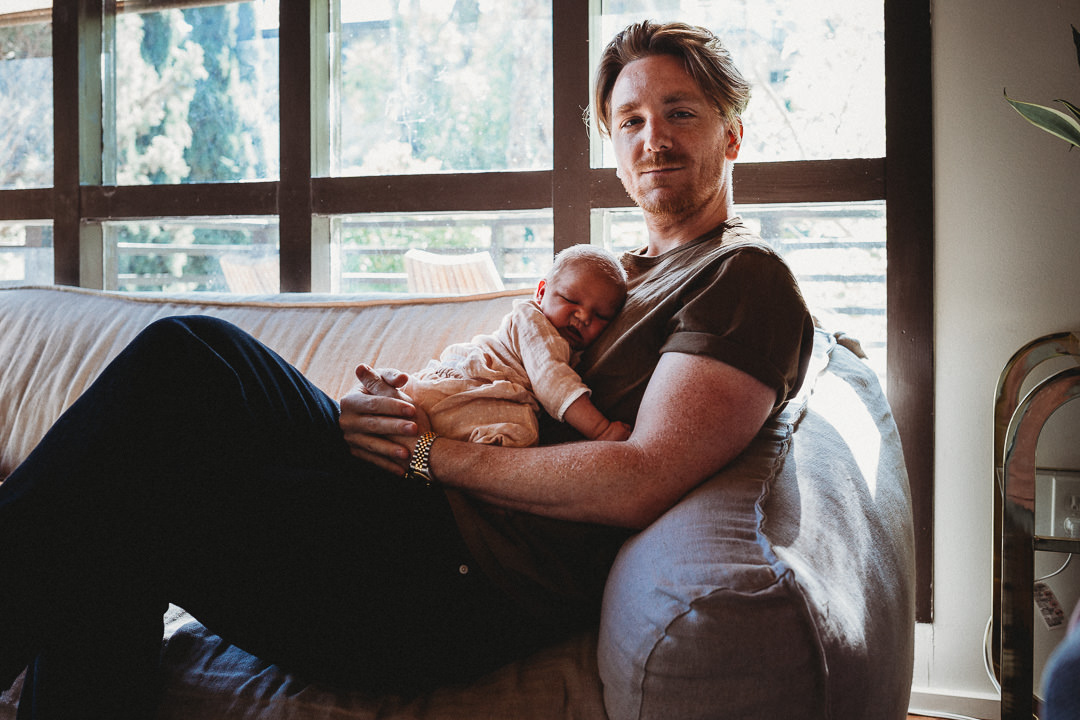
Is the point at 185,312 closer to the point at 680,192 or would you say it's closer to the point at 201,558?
→ the point at 201,558

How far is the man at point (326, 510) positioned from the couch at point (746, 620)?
0.05 m

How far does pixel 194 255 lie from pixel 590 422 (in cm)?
191

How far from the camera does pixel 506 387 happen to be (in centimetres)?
126

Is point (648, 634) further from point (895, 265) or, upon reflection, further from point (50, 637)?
point (895, 265)

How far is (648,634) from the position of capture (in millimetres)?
806

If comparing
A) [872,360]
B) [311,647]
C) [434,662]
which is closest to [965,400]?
[872,360]

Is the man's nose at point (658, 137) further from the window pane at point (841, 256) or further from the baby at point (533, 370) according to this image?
the window pane at point (841, 256)

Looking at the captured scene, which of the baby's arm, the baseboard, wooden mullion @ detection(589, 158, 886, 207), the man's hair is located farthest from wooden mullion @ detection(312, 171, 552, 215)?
the baseboard

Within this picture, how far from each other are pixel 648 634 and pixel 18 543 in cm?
72

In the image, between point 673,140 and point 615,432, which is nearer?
point 615,432

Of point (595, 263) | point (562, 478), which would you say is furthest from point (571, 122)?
point (562, 478)

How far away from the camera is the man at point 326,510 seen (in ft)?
3.05

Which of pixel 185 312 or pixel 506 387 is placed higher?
pixel 185 312

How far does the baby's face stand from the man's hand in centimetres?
29
